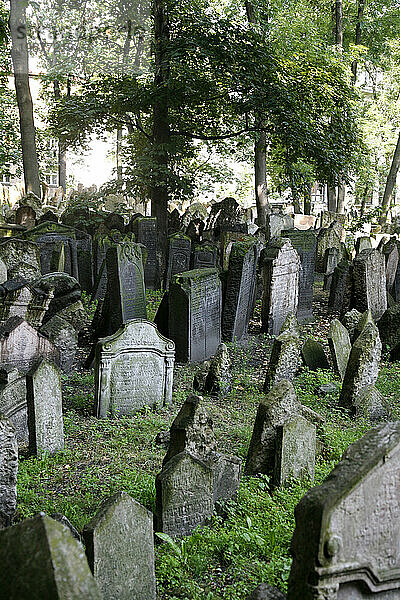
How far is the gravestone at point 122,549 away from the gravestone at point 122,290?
5997mm

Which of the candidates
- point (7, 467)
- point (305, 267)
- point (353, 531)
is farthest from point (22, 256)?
point (353, 531)

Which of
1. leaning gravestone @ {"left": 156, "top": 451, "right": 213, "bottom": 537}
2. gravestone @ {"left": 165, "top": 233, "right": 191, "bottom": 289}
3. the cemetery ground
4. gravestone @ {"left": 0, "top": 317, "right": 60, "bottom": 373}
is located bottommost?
the cemetery ground

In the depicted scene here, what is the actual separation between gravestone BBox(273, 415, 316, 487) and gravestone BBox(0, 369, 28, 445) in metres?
2.81

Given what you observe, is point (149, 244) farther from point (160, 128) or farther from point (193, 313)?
point (193, 313)

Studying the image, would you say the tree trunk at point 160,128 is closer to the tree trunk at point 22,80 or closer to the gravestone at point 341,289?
the gravestone at point 341,289

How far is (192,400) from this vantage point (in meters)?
5.51

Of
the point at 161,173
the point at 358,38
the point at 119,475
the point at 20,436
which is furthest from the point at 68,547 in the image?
the point at 358,38

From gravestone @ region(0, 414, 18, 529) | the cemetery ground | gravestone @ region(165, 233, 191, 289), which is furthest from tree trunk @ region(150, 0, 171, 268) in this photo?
gravestone @ region(0, 414, 18, 529)

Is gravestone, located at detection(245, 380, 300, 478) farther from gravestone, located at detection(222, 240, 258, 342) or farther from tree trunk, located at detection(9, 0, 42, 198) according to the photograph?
tree trunk, located at detection(9, 0, 42, 198)

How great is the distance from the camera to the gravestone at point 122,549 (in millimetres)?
3762

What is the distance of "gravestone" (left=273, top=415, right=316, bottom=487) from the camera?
557 cm

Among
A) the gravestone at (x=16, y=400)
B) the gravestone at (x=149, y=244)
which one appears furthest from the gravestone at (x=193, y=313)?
the gravestone at (x=149, y=244)

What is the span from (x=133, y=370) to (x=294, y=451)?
2693mm

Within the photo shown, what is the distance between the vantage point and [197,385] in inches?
343
